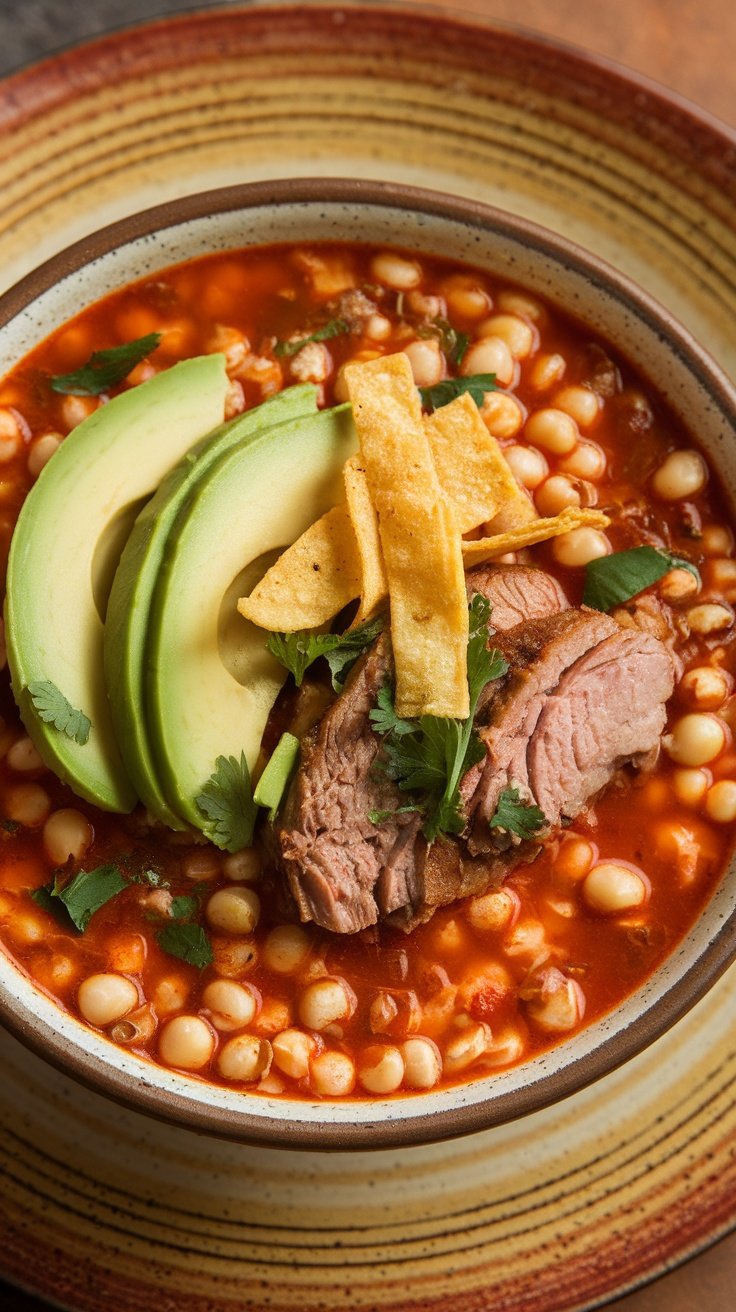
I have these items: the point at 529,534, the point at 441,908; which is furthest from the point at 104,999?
the point at 529,534

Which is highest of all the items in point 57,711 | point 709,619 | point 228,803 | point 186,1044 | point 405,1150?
point 709,619

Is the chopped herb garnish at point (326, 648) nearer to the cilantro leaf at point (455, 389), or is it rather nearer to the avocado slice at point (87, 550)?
the avocado slice at point (87, 550)

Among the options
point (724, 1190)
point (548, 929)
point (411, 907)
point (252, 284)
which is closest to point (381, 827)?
point (411, 907)

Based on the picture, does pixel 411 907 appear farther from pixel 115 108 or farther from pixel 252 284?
pixel 115 108

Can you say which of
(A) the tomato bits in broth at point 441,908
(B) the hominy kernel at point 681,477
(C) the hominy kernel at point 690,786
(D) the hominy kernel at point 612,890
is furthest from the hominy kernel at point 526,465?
(D) the hominy kernel at point 612,890

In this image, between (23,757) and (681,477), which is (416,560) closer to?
(681,477)

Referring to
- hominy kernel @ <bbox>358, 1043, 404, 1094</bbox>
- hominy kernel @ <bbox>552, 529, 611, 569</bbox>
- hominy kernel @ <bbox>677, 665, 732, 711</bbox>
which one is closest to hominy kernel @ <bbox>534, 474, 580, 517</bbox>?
hominy kernel @ <bbox>552, 529, 611, 569</bbox>

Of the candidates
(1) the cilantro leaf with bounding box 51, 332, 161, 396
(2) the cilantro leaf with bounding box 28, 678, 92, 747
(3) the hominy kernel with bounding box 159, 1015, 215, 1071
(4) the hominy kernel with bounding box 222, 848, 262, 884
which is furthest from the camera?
(1) the cilantro leaf with bounding box 51, 332, 161, 396

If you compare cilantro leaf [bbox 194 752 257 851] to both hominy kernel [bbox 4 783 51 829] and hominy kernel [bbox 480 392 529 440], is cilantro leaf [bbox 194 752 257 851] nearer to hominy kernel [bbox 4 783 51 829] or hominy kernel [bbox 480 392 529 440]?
hominy kernel [bbox 4 783 51 829]
